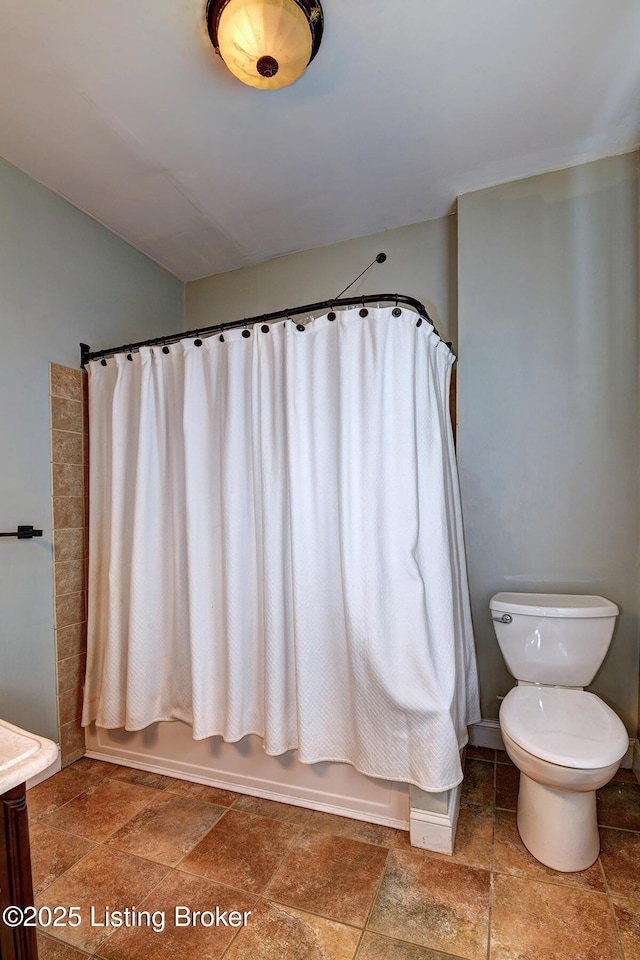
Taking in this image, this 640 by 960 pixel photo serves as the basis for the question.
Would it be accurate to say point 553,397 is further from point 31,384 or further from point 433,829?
point 31,384

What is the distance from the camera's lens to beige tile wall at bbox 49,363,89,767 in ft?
6.95

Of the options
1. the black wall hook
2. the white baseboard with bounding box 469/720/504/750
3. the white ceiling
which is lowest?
the white baseboard with bounding box 469/720/504/750

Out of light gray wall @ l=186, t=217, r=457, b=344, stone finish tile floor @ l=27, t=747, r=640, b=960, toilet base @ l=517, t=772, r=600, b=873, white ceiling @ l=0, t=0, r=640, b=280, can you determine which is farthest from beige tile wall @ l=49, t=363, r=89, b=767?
toilet base @ l=517, t=772, r=600, b=873

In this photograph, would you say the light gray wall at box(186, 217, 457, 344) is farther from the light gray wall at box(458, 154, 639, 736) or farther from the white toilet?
the white toilet

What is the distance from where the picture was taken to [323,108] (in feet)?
5.66

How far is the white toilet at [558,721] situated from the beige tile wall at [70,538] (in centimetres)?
183

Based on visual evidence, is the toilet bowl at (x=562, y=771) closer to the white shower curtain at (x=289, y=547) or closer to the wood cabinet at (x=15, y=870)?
the white shower curtain at (x=289, y=547)

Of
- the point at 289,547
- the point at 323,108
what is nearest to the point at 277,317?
the point at 323,108

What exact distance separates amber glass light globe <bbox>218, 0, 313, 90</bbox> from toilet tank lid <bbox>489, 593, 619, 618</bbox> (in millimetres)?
1953

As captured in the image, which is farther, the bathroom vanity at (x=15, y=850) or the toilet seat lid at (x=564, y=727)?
the toilet seat lid at (x=564, y=727)

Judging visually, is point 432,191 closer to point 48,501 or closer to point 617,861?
point 48,501

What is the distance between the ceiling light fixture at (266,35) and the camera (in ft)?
4.23

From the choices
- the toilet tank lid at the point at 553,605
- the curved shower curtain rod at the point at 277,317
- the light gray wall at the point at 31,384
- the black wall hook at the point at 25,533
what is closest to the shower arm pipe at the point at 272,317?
the curved shower curtain rod at the point at 277,317

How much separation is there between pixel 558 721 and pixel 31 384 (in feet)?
7.83
